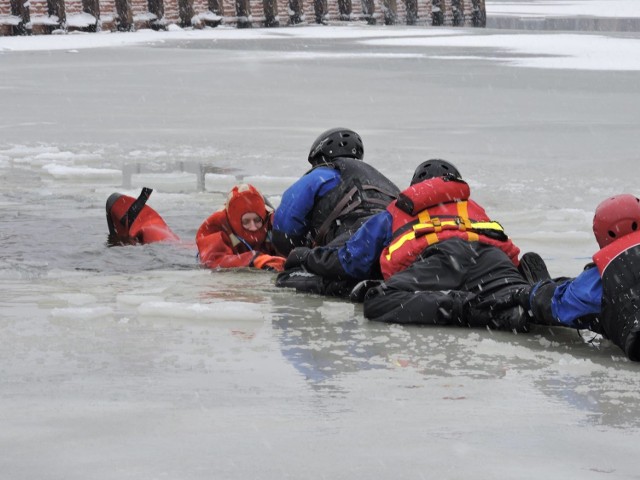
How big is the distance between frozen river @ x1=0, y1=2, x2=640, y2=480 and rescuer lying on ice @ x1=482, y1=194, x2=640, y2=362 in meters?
0.12

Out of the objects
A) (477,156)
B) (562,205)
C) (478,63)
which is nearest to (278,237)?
(562,205)

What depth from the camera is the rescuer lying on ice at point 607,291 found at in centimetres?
498

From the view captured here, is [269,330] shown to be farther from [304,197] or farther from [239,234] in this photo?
[239,234]

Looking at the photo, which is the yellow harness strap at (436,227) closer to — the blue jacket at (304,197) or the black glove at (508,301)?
the black glove at (508,301)

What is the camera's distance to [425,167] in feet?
21.4

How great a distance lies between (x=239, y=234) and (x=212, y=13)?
30061mm

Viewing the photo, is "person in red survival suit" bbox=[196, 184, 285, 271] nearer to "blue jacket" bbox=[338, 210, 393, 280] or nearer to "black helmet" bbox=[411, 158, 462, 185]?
"blue jacket" bbox=[338, 210, 393, 280]

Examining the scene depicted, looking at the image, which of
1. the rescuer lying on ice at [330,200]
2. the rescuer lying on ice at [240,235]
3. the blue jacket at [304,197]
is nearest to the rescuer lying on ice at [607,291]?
the rescuer lying on ice at [330,200]

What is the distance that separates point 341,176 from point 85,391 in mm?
2969

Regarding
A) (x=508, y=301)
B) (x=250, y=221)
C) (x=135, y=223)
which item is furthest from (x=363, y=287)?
(x=135, y=223)

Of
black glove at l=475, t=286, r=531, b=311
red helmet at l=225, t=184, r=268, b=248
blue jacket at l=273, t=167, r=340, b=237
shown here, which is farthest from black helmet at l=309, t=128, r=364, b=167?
black glove at l=475, t=286, r=531, b=311

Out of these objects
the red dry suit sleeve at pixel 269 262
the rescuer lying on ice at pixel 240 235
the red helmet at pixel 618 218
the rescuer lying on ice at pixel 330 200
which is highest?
the red helmet at pixel 618 218

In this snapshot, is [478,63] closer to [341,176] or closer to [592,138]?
[592,138]

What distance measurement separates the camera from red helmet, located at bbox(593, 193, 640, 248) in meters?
5.21
